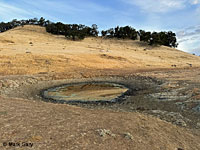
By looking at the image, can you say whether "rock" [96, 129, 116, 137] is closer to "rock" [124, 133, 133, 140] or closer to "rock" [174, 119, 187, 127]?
"rock" [124, 133, 133, 140]

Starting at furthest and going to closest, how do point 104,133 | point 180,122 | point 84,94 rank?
1. point 84,94
2. point 180,122
3. point 104,133

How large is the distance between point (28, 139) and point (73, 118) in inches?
115

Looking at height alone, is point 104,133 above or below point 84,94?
above

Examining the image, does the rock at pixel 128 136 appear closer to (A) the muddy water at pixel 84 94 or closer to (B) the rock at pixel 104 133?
(B) the rock at pixel 104 133

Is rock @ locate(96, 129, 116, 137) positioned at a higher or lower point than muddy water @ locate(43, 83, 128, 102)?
higher

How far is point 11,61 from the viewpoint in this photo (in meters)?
34.3

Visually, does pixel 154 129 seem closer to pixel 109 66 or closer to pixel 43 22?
pixel 109 66

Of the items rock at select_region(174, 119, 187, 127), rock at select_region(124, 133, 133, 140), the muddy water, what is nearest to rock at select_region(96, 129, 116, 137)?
rock at select_region(124, 133, 133, 140)

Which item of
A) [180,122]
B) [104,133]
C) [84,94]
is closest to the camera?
[104,133]

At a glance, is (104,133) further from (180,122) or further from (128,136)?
(180,122)

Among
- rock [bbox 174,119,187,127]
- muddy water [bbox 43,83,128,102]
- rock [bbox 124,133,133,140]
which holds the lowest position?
muddy water [bbox 43,83,128,102]

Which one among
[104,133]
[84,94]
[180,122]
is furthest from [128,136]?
[84,94]

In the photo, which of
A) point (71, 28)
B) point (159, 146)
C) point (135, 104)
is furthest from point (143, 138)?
point (71, 28)

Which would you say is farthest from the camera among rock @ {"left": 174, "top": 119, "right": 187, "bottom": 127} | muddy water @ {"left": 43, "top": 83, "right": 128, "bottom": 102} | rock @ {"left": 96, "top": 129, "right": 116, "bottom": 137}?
muddy water @ {"left": 43, "top": 83, "right": 128, "bottom": 102}
